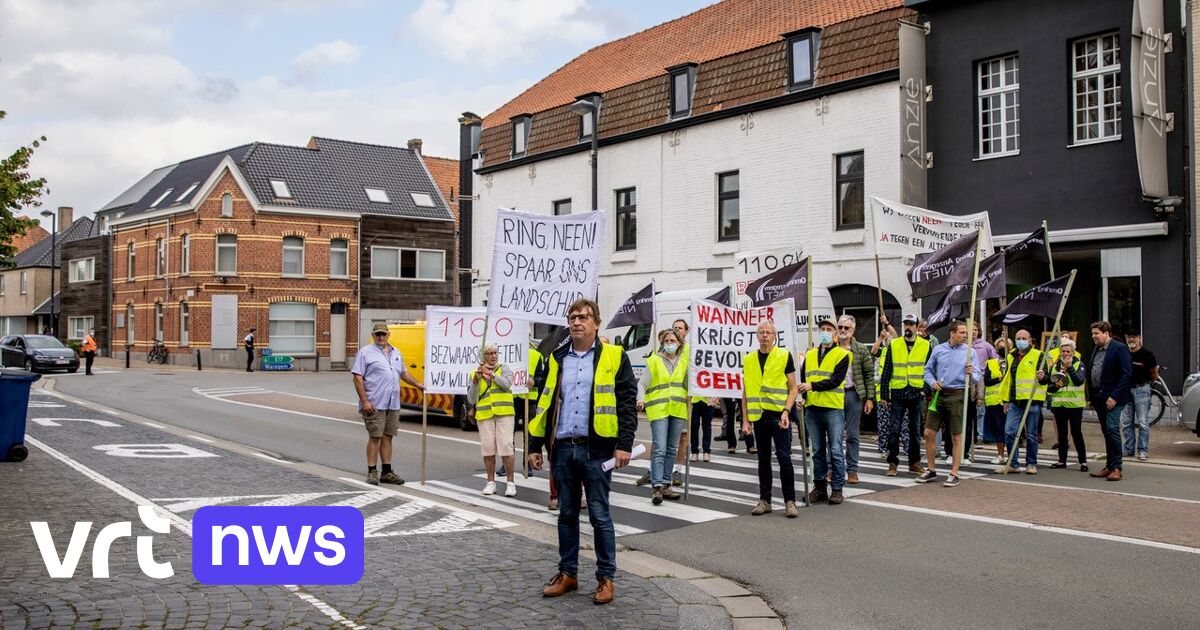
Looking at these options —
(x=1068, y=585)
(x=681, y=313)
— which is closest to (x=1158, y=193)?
(x=681, y=313)

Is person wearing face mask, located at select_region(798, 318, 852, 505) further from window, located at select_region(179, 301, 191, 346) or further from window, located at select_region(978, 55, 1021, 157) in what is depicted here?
window, located at select_region(179, 301, 191, 346)

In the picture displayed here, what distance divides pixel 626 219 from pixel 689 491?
17.3 metres

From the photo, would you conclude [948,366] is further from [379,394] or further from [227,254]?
[227,254]

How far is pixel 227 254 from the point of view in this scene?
1725 inches

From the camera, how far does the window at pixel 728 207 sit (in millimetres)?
24453

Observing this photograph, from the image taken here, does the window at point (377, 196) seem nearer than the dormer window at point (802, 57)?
No

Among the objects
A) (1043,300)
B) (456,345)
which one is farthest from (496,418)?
(1043,300)

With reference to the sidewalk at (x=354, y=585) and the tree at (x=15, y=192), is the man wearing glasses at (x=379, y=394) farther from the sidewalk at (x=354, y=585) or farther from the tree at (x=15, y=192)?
the tree at (x=15, y=192)

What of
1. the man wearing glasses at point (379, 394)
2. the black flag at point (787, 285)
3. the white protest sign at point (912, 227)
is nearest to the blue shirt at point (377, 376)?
the man wearing glasses at point (379, 394)

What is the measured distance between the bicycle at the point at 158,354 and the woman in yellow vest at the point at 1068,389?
40.5 metres

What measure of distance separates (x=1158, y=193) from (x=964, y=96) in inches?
173

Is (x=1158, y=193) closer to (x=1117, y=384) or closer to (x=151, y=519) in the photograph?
(x=1117, y=384)

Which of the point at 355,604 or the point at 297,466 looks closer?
the point at 355,604

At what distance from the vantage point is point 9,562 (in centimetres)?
697
